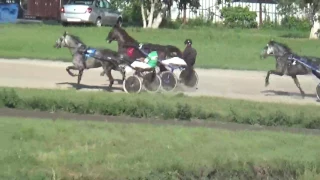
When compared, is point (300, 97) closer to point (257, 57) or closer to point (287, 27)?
point (257, 57)

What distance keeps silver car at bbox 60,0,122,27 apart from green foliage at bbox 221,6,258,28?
22.7 feet

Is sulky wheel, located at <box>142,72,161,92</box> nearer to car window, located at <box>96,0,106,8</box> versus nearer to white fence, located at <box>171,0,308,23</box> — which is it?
car window, located at <box>96,0,106,8</box>

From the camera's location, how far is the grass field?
10.8 meters

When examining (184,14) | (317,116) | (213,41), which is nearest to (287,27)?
(184,14)

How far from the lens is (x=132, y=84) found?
21.4 metres

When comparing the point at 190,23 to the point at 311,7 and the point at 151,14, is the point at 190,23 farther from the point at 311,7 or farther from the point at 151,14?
the point at 311,7

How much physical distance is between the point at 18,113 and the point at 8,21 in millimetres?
30573

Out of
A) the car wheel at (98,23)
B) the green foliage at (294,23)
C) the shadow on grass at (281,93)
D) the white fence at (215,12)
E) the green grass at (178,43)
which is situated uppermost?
the white fence at (215,12)

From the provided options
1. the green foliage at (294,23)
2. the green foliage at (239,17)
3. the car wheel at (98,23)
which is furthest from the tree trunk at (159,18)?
the green foliage at (294,23)

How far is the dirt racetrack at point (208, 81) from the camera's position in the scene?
2205 cm

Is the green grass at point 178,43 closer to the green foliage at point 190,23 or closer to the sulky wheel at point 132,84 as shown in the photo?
the sulky wheel at point 132,84

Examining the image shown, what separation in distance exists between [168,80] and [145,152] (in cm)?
988

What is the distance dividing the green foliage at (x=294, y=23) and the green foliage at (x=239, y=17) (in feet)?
5.99

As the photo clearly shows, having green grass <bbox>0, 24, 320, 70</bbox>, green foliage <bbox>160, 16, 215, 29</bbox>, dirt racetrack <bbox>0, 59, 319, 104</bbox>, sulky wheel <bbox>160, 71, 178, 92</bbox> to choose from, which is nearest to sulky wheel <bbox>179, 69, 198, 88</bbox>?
dirt racetrack <bbox>0, 59, 319, 104</bbox>
